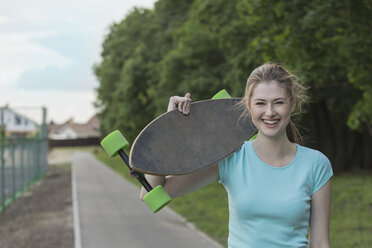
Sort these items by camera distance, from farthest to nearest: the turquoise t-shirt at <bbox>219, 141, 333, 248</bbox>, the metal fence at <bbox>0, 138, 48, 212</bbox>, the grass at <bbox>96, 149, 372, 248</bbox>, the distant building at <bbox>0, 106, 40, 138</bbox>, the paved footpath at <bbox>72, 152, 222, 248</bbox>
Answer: the distant building at <bbox>0, 106, 40, 138</bbox> < the metal fence at <bbox>0, 138, 48, 212</bbox> < the paved footpath at <bbox>72, 152, 222, 248</bbox> < the grass at <bbox>96, 149, 372, 248</bbox> < the turquoise t-shirt at <bbox>219, 141, 333, 248</bbox>

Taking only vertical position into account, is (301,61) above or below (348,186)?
above

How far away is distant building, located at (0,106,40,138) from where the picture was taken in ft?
58.2

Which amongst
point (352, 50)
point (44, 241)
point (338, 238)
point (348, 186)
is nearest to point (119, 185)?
point (348, 186)

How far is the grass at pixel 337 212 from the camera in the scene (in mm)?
8352

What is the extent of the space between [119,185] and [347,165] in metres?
9.04

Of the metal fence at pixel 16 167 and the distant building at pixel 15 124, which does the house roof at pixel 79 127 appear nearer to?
the distant building at pixel 15 124

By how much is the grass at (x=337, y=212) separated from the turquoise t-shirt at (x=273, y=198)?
5.80 meters

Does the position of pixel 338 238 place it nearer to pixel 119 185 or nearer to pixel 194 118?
pixel 194 118

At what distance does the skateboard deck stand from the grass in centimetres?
564

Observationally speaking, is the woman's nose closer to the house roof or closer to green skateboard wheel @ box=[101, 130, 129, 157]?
green skateboard wheel @ box=[101, 130, 129, 157]

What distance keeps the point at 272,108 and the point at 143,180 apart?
665 mm

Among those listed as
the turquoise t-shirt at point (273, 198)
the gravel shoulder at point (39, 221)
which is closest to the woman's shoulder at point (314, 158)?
the turquoise t-shirt at point (273, 198)

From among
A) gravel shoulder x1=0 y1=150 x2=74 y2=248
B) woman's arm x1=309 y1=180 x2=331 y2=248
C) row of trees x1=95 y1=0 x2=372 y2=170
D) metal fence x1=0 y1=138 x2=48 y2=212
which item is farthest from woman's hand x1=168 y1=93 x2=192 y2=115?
metal fence x1=0 y1=138 x2=48 y2=212

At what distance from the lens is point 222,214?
37.0ft
